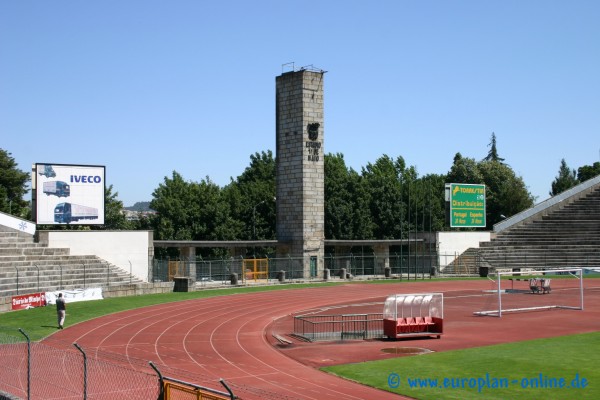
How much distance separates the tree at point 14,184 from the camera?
80.9 metres

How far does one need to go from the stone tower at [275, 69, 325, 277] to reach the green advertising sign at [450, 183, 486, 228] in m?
14.2

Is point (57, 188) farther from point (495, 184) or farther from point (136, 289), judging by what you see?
point (495, 184)

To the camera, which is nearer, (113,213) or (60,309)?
(60,309)

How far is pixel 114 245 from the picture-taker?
4869cm

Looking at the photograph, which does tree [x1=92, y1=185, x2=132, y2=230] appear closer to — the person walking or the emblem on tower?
the emblem on tower

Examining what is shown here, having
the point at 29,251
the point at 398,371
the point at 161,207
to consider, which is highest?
the point at 161,207

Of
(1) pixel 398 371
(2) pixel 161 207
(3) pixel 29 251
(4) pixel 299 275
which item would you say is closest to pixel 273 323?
(1) pixel 398 371

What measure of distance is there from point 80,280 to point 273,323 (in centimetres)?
1742

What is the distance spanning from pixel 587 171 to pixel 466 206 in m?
62.6

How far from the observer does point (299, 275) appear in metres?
58.5

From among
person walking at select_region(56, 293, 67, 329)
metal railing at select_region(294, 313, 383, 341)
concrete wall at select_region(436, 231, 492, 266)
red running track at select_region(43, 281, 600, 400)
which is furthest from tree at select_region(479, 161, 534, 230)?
person walking at select_region(56, 293, 67, 329)

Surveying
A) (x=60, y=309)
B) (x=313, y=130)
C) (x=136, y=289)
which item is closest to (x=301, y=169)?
(x=313, y=130)

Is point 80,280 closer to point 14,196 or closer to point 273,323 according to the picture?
point 273,323

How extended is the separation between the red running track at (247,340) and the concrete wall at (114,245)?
10.3 meters
